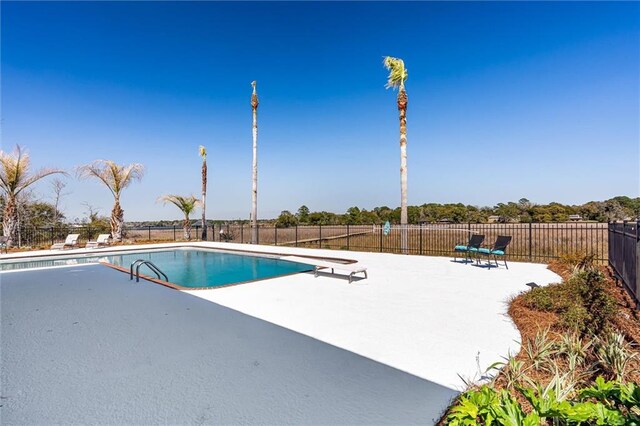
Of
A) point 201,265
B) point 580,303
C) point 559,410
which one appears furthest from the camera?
point 201,265

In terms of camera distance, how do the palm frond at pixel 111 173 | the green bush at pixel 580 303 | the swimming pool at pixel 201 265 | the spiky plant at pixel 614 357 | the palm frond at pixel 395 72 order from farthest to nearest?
the palm frond at pixel 111 173 < the palm frond at pixel 395 72 < the swimming pool at pixel 201 265 < the green bush at pixel 580 303 < the spiky plant at pixel 614 357

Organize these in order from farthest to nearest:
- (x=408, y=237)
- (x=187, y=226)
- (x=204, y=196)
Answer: (x=204, y=196) → (x=187, y=226) → (x=408, y=237)

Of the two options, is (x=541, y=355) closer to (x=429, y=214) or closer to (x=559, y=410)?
(x=559, y=410)

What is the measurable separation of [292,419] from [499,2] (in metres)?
13.9

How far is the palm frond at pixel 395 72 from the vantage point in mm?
12109

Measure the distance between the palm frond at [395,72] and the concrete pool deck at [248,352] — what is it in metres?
9.33

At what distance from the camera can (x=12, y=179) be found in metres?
13.8

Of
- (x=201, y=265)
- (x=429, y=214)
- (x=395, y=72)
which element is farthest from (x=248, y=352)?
(x=429, y=214)

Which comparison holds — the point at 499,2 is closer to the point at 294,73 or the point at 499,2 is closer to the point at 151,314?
the point at 294,73

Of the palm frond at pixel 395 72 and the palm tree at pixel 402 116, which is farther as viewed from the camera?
the palm frond at pixel 395 72

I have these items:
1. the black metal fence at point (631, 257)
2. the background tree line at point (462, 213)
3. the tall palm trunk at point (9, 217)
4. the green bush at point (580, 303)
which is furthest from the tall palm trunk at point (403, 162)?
the background tree line at point (462, 213)

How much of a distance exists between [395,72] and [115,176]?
51.7 ft

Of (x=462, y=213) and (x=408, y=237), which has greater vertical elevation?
(x=462, y=213)

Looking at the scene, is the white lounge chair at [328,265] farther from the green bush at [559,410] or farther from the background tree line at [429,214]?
the background tree line at [429,214]
